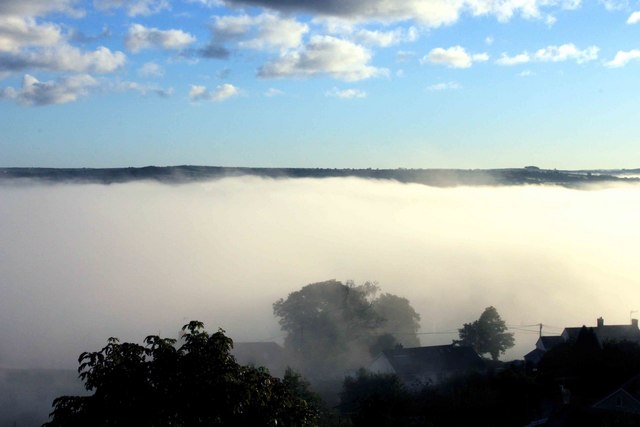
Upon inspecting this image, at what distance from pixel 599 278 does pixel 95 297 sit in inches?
3567

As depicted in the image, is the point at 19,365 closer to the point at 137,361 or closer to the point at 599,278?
the point at 137,361

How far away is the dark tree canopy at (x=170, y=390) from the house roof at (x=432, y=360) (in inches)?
2229

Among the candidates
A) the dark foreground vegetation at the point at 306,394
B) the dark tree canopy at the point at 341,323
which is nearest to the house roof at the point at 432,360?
the dark foreground vegetation at the point at 306,394

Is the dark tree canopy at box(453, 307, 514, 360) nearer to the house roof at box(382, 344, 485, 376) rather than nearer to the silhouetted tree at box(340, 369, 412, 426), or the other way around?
the house roof at box(382, 344, 485, 376)

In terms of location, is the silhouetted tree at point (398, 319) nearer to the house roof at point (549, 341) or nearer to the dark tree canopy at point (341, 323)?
the dark tree canopy at point (341, 323)

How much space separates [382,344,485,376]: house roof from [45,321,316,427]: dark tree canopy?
56609 millimetres

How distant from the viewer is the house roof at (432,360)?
244ft

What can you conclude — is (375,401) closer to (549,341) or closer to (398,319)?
(549,341)

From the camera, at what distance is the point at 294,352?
88.4 meters

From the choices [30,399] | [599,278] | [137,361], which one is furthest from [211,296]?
[137,361]

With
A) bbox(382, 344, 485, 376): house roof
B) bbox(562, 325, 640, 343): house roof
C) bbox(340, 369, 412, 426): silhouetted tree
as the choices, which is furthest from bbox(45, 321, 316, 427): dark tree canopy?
bbox(562, 325, 640, 343): house roof

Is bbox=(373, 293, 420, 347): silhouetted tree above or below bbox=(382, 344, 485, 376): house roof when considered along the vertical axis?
below

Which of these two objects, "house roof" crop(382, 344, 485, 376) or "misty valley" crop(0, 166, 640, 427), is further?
"house roof" crop(382, 344, 485, 376)

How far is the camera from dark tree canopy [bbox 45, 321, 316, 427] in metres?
16.5
